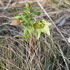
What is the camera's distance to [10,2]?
1561 millimetres

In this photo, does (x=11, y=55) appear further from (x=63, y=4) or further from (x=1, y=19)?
(x=63, y=4)

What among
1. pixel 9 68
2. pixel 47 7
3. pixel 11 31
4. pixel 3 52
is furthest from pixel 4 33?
pixel 47 7

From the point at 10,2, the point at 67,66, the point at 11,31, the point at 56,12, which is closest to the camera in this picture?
the point at 67,66

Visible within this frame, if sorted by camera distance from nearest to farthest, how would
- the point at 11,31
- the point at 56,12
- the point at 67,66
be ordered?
the point at 67,66 → the point at 11,31 → the point at 56,12

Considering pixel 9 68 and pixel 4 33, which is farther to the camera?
pixel 4 33

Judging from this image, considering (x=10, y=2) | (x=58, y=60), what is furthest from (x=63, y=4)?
(x=58, y=60)

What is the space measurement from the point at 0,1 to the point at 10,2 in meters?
0.12

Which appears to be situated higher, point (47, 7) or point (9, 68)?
point (47, 7)

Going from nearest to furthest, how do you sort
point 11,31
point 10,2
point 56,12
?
point 11,31 → point 56,12 → point 10,2

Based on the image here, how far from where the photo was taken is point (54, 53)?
3.77 feet

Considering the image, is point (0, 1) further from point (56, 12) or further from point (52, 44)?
point (52, 44)

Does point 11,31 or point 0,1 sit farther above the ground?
point 0,1

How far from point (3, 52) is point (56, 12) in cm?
54

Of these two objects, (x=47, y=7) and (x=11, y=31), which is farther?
(x=47, y=7)
